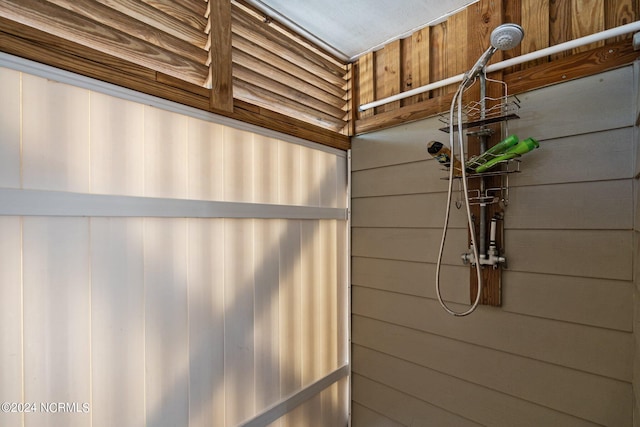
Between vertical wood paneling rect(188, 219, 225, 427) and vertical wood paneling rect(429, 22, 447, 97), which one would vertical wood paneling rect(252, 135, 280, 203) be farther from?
vertical wood paneling rect(429, 22, 447, 97)

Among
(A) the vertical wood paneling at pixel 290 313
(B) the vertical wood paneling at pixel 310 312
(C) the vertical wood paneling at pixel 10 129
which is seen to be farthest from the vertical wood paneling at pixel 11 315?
(B) the vertical wood paneling at pixel 310 312

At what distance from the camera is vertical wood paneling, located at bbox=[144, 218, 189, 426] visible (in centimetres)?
99

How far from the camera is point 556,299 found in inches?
44.1

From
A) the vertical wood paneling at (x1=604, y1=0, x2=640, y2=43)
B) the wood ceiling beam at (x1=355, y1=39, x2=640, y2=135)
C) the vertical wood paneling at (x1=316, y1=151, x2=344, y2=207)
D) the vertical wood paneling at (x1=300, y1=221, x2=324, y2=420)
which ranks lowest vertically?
the vertical wood paneling at (x1=300, y1=221, x2=324, y2=420)

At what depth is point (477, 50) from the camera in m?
1.31

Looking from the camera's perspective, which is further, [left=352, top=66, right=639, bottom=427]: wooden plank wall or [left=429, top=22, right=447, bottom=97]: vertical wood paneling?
[left=429, top=22, right=447, bottom=97]: vertical wood paneling

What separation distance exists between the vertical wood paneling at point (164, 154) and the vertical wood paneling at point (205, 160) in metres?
0.03

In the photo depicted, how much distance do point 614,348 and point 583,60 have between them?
1.06 m

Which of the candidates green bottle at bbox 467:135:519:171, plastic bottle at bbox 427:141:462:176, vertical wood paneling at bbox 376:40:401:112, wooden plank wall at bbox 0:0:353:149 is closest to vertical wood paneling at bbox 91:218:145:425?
wooden plank wall at bbox 0:0:353:149

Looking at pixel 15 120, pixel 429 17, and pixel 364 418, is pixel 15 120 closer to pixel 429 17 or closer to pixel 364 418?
pixel 429 17

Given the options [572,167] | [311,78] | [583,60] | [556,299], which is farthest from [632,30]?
[311,78]

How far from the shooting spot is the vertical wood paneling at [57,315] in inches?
30.9

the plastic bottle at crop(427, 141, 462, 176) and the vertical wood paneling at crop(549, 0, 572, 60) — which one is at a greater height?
the vertical wood paneling at crop(549, 0, 572, 60)

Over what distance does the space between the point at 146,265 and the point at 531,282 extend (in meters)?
1.50
